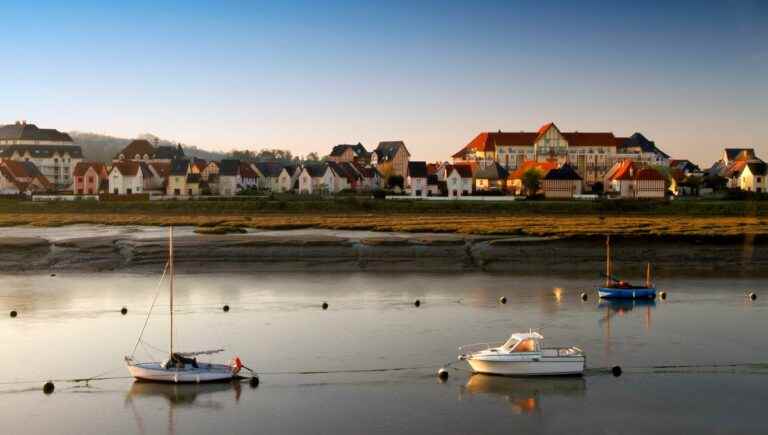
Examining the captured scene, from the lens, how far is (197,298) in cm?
4812

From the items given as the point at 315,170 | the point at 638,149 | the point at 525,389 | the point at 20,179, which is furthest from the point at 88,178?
the point at 525,389

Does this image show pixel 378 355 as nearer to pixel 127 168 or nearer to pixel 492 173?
pixel 127 168

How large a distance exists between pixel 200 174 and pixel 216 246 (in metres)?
81.2

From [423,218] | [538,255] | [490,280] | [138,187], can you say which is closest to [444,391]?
[490,280]

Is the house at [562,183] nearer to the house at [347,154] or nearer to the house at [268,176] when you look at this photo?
the house at [268,176]

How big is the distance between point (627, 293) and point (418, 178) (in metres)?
86.8

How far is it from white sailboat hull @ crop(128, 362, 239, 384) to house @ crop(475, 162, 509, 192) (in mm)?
114468

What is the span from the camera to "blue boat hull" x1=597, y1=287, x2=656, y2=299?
47.9m

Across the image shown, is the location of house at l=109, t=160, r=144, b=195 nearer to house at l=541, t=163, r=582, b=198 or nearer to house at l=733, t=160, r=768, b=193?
house at l=541, t=163, r=582, b=198

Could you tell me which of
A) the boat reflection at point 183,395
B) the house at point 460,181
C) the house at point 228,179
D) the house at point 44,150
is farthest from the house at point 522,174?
the boat reflection at point 183,395

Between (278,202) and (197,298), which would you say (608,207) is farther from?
(197,298)

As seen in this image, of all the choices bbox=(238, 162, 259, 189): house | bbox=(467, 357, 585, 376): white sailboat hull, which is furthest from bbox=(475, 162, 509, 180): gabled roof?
bbox=(467, 357, 585, 376): white sailboat hull

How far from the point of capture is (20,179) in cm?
14600

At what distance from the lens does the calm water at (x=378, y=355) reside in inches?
1045
